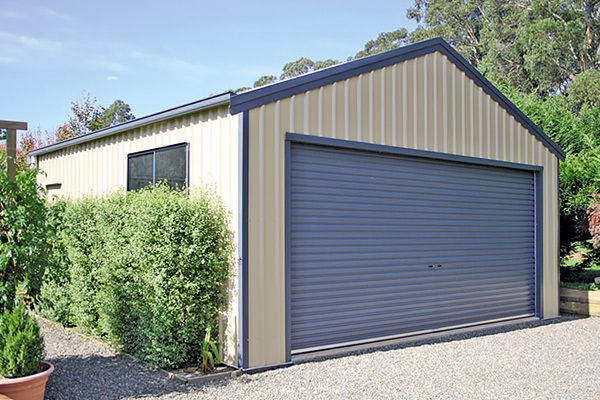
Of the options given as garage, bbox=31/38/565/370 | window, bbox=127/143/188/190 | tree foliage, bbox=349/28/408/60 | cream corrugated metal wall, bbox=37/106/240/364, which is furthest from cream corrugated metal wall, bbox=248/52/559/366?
tree foliage, bbox=349/28/408/60

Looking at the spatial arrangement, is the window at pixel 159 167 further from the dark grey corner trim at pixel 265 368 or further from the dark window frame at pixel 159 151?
the dark grey corner trim at pixel 265 368

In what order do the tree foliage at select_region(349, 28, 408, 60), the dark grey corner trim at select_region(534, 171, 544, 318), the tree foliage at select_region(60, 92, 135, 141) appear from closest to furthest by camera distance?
the dark grey corner trim at select_region(534, 171, 544, 318) < the tree foliage at select_region(60, 92, 135, 141) < the tree foliage at select_region(349, 28, 408, 60)

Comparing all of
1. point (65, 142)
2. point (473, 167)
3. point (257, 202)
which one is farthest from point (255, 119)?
point (65, 142)

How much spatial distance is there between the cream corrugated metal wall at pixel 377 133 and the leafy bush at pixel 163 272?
481mm

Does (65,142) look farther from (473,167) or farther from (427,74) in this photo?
(473,167)

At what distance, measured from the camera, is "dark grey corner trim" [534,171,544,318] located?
9938mm

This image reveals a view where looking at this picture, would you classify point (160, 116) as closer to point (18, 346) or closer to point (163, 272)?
point (163, 272)

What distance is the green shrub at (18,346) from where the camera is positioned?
468 centimetres

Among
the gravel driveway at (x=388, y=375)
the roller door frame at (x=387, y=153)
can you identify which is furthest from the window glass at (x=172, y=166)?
the gravel driveway at (x=388, y=375)

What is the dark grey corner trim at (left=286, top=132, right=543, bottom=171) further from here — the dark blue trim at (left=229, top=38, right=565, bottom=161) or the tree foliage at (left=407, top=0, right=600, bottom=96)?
the tree foliage at (left=407, top=0, right=600, bottom=96)

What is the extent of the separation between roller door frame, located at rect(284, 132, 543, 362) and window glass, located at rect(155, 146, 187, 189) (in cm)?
155

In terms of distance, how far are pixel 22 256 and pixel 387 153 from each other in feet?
15.8

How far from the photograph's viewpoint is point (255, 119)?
634cm

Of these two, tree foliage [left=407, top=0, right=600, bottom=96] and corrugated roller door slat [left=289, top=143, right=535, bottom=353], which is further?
tree foliage [left=407, top=0, right=600, bottom=96]
